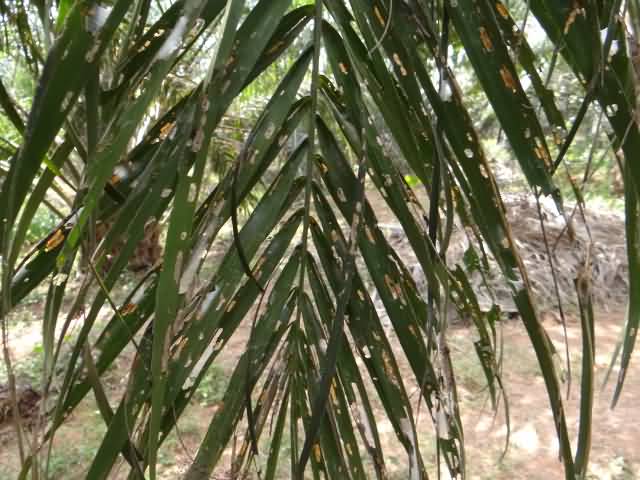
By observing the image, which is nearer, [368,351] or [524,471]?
[368,351]

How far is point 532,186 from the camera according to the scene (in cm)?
44

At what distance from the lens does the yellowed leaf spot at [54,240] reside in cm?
47

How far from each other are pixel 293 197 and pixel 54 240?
0.24 metres

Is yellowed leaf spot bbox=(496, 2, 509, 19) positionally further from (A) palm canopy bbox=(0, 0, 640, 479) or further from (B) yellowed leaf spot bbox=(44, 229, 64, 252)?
(B) yellowed leaf spot bbox=(44, 229, 64, 252)

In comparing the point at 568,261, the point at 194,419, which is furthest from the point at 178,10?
the point at 568,261

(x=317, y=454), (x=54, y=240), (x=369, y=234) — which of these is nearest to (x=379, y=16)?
(x=369, y=234)

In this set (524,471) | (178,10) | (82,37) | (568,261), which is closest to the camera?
(82,37)

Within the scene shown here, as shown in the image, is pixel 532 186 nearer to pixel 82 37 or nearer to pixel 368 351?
pixel 368 351

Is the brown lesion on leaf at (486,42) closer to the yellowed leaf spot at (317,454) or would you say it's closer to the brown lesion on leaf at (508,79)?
the brown lesion on leaf at (508,79)

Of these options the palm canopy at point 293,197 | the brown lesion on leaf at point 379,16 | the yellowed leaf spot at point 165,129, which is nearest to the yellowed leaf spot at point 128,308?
the palm canopy at point 293,197

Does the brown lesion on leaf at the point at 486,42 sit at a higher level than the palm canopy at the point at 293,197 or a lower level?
higher

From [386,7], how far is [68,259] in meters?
0.35

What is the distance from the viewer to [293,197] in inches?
23.0

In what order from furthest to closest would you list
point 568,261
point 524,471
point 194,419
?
point 568,261 → point 194,419 → point 524,471
